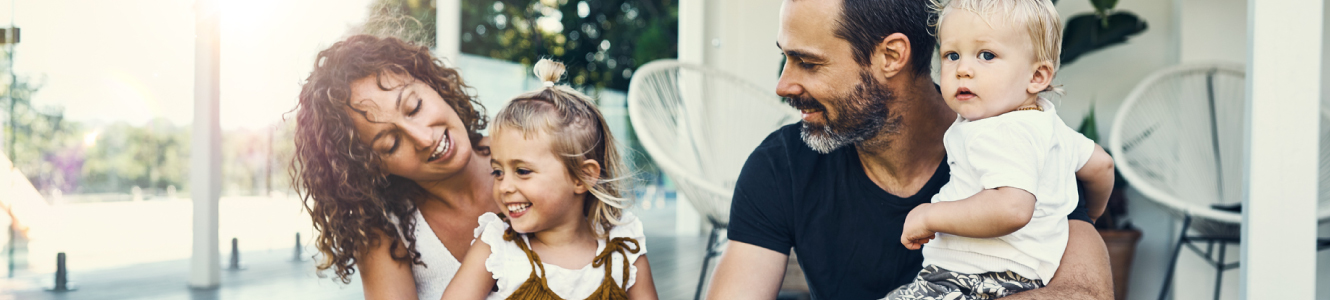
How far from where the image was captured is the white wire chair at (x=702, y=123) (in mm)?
2332

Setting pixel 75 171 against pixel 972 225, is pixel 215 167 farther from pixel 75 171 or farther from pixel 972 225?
pixel 972 225

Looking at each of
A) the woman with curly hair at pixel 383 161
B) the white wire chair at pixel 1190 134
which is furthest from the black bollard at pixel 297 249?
the white wire chair at pixel 1190 134

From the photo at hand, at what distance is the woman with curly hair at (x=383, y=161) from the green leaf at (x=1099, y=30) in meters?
2.63

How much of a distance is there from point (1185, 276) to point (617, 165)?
260 centimetres

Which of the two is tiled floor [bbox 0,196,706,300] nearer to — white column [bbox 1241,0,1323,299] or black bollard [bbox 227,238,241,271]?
black bollard [bbox 227,238,241,271]

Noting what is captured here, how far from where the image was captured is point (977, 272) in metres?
1.06

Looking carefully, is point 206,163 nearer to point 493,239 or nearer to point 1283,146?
point 493,239

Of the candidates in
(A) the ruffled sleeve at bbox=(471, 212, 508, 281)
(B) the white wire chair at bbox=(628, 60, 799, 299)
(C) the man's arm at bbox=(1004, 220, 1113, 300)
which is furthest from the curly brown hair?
(B) the white wire chair at bbox=(628, 60, 799, 299)

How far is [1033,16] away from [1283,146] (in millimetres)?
484

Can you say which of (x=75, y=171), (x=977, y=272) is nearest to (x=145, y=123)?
(x=75, y=171)

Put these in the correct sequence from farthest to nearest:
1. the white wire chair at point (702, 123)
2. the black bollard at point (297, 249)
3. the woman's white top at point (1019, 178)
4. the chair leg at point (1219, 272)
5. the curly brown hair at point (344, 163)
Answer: the black bollard at point (297, 249) < the chair leg at point (1219, 272) < the white wire chair at point (702, 123) < the curly brown hair at point (344, 163) < the woman's white top at point (1019, 178)

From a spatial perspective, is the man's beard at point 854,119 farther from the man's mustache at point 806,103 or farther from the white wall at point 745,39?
the white wall at point 745,39

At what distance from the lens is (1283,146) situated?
45.1 inches

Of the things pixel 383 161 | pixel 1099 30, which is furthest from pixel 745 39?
pixel 383 161
